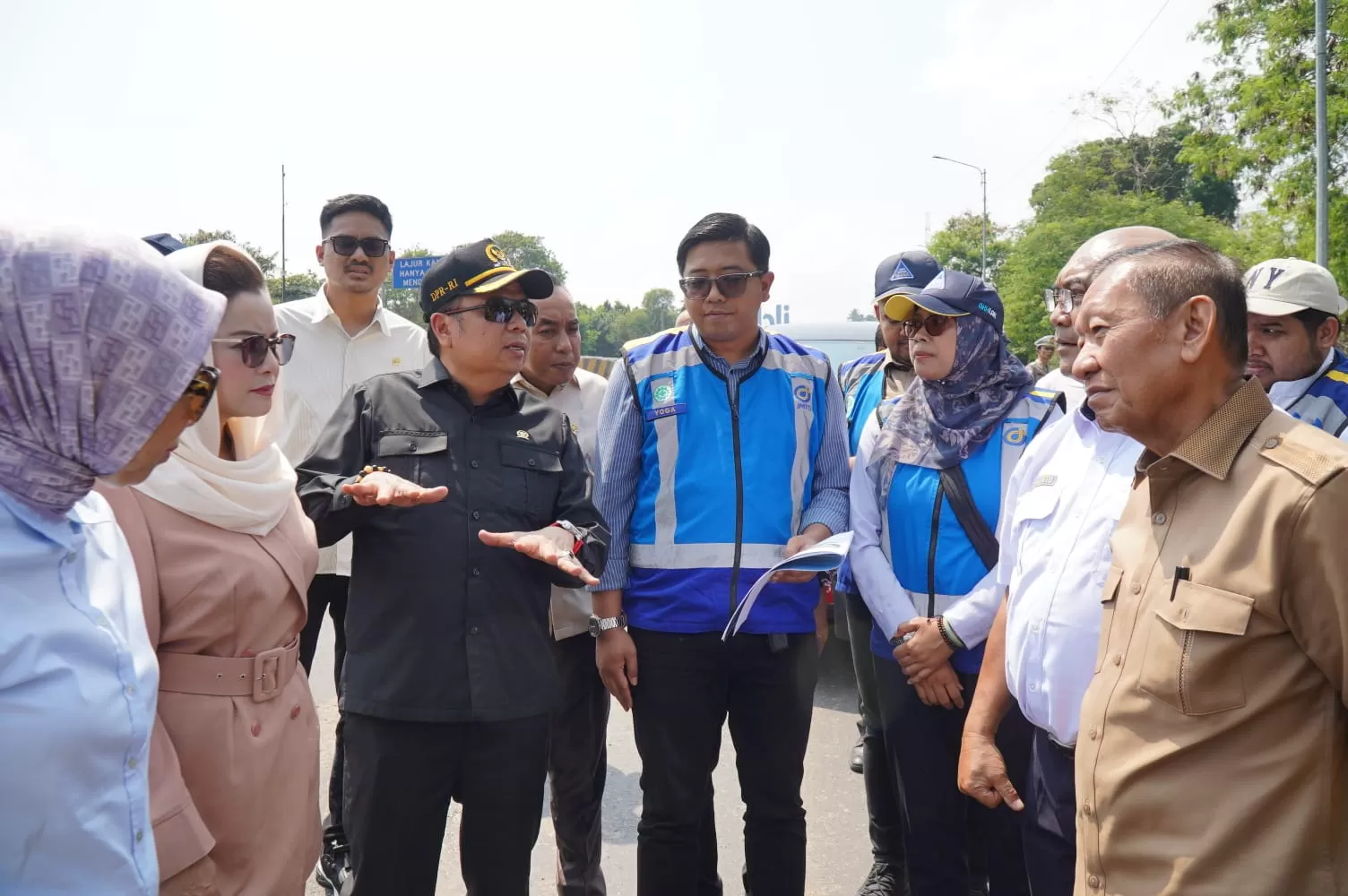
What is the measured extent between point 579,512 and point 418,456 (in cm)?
49

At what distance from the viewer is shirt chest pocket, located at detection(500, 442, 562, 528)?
9.20ft

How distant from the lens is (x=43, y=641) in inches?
53.3

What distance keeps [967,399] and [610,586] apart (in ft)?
4.30

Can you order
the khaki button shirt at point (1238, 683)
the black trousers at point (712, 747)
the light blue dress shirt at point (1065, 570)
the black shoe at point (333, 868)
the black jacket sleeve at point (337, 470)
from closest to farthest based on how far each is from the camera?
the khaki button shirt at point (1238, 683), the light blue dress shirt at point (1065, 570), the black jacket sleeve at point (337, 470), the black trousers at point (712, 747), the black shoe at point (333, 868)

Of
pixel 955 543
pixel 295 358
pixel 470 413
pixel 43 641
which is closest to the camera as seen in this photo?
pixel 43 641

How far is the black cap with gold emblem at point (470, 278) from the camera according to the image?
2.86m

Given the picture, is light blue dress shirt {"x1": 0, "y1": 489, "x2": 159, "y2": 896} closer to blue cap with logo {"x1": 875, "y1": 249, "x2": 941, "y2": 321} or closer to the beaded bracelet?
the beaded bracelet

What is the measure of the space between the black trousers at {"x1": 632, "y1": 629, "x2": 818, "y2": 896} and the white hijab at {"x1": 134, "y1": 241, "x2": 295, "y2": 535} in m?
1.28

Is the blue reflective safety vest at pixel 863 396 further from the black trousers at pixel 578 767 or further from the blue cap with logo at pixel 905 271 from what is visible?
the black trousers at pixel 578 767

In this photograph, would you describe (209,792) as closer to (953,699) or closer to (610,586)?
(610,586)

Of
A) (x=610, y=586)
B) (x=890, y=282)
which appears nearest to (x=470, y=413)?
(x=610, y=586)

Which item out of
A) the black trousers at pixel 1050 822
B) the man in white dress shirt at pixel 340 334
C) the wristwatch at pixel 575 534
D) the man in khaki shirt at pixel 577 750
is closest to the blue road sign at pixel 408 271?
the man in white dress shirt at pixel 340 334

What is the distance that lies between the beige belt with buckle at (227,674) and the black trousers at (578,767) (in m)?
1.35

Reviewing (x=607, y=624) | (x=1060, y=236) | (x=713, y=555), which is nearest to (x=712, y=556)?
(x=713, y=555)
